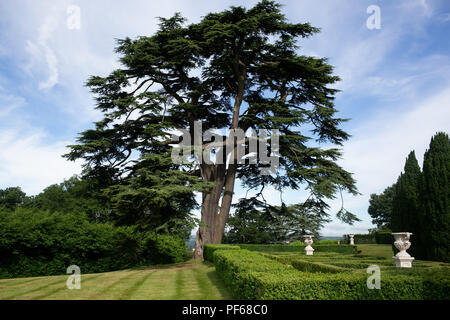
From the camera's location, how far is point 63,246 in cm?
1609

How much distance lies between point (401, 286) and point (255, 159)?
12334 mm

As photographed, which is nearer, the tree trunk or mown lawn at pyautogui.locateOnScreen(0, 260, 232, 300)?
mown lawn at pyautogui.locateOnScreen(0, 260, 232, 300)

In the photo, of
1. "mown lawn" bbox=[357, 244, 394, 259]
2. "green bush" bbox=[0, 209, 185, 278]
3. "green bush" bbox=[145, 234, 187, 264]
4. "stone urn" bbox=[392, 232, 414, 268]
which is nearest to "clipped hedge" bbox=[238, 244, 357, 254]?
"mown lawn" bbox=[357, 244, 394, 259]

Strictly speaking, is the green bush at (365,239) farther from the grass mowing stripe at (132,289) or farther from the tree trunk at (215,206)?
the grass mowing stripe at (132,289)

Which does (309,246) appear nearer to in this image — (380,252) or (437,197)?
(437,197)

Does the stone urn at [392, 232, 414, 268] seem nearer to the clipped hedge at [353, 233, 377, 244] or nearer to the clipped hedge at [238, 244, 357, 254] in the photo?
the clipped hedge at [238, 244, 357, 254]

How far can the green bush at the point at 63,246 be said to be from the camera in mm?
14720

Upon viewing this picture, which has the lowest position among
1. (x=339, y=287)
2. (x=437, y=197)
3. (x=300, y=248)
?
(x=300, y=248)

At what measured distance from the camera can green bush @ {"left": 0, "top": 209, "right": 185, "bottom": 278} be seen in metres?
14.7

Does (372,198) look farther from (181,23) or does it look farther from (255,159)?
(181,23)

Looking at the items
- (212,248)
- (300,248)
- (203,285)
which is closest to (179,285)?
(203,285)

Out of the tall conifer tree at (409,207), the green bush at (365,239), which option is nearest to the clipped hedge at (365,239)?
the green bush at (365,239)

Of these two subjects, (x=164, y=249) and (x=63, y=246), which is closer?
(x=63, y=246)
